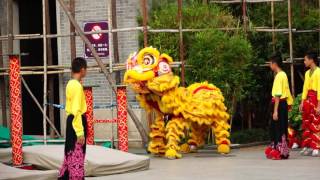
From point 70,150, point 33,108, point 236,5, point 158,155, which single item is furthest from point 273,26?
point 70,150

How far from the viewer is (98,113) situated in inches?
635

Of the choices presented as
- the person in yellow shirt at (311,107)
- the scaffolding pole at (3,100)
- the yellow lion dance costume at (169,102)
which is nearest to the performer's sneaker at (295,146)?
the person in yellow shirt at (311,107)

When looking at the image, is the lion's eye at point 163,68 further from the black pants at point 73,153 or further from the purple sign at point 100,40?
the black pants at point 73,153

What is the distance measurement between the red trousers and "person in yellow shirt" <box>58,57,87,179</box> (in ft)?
17.2

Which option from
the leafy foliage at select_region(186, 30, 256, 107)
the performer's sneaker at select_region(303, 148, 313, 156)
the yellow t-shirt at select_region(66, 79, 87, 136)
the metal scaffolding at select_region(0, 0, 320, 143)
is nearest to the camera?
the yellow t-shirt at select_region(66, 79, 87, 136)

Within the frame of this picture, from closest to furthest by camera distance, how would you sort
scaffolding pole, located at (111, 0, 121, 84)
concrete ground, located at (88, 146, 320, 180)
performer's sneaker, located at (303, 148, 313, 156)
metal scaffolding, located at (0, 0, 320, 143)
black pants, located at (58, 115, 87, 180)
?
black pants, located at (58, 115, 87, 180) < concrete ground, located at (88, 146, 320, 180) < performer's sneaker, located at (303, 148, 313, 156) < metal scaffolding, located at (0, 0, 320, 143) < scaffolding pole, located at (111, 0, 121, 84)

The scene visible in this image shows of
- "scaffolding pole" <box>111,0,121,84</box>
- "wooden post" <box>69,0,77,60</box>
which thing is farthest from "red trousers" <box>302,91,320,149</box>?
"wooden post" <box>69,0,77,60</box>

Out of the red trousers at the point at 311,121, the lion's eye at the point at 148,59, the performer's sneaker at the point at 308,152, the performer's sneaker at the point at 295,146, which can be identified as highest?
the lion's eye at the point at 148,59

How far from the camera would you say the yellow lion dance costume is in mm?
12938

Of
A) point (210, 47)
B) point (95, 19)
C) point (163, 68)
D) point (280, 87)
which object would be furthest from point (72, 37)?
point (280, 87)

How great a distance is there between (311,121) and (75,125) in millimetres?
5702

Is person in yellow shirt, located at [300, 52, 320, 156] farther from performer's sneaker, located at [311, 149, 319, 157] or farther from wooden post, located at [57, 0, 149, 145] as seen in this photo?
wooden post, located at [57, 0, 149, 145]

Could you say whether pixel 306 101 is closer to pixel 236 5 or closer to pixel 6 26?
pixel 236 5

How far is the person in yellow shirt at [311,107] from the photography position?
1295 centimetres
